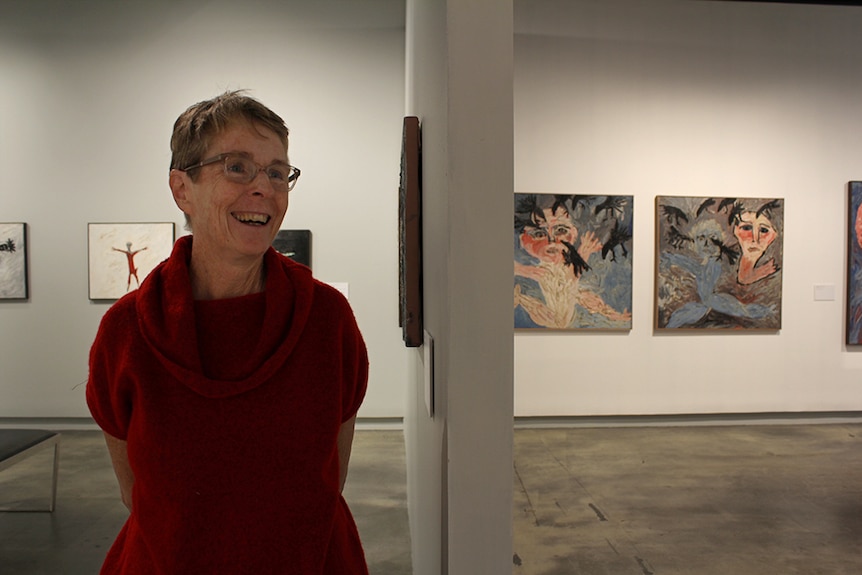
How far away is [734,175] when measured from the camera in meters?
6.08

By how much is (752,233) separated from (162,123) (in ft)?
21.0

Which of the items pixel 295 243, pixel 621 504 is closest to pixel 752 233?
pixel 621 504

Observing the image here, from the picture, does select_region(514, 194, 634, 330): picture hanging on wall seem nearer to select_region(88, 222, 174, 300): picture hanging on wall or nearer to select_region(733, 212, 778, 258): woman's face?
select_region(733, 212, 778, 258): woman's face

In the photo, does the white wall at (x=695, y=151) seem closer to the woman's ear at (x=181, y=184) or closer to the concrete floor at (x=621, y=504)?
the concrete floor at (x=621, y=504)

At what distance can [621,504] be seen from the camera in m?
4.12

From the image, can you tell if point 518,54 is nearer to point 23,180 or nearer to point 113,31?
point 113,31

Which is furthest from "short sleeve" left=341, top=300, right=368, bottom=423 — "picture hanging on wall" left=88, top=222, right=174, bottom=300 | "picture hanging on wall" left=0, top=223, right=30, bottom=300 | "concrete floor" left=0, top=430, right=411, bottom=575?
"picture hanging on wall" left=0, top=223, right=30, bottom=300

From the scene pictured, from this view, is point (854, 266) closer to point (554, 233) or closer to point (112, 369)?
point (554, 233)

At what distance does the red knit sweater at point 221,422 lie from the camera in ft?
3.63

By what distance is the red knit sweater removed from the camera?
1.11 m

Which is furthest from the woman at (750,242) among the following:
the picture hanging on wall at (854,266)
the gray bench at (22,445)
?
the gray bench at (22,445)

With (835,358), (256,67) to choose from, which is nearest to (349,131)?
(256,67)

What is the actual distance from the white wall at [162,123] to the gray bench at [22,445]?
8.07ft

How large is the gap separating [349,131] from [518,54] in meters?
1.94
